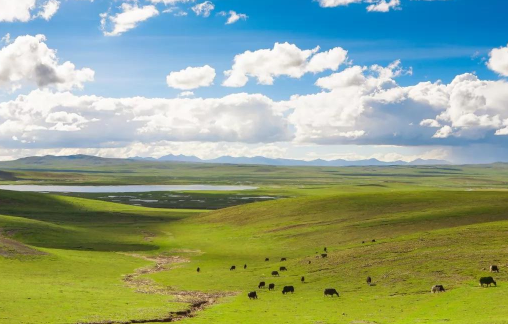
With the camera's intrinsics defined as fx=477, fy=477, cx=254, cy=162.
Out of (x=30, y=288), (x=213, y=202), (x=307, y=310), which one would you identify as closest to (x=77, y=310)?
(x=30, y=288)

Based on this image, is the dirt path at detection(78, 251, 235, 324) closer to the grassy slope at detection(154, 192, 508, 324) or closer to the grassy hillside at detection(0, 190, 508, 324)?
the grassy hillside at detection(0, 190, 508, 324)

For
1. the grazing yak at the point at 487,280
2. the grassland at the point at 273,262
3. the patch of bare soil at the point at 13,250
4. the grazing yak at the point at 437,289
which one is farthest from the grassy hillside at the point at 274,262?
the grazing yak at the point at 487,280

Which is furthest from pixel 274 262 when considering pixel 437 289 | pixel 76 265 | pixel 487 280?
pixel 487 280

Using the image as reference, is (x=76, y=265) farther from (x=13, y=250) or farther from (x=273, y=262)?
(x=273, y=262)

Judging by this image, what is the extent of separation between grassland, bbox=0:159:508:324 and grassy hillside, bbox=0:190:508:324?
0.68 ft

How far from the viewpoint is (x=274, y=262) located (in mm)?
74125

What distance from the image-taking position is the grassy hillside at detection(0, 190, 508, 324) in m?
41.2

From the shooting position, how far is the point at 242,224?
117812 mm

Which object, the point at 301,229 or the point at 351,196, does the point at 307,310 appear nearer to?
the point at 301,229

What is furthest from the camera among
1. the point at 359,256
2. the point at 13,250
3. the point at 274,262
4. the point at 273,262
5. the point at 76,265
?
the point at 273,262

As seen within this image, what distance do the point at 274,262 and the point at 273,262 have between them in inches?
7.8

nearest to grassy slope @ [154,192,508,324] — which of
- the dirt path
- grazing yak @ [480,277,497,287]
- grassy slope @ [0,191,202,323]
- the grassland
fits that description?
the grassland

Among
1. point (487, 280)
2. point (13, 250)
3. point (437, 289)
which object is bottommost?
point (13, 250)

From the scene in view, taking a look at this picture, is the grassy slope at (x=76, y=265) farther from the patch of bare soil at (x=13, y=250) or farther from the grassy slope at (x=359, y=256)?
the grassy slope at (x=359, y=256)
